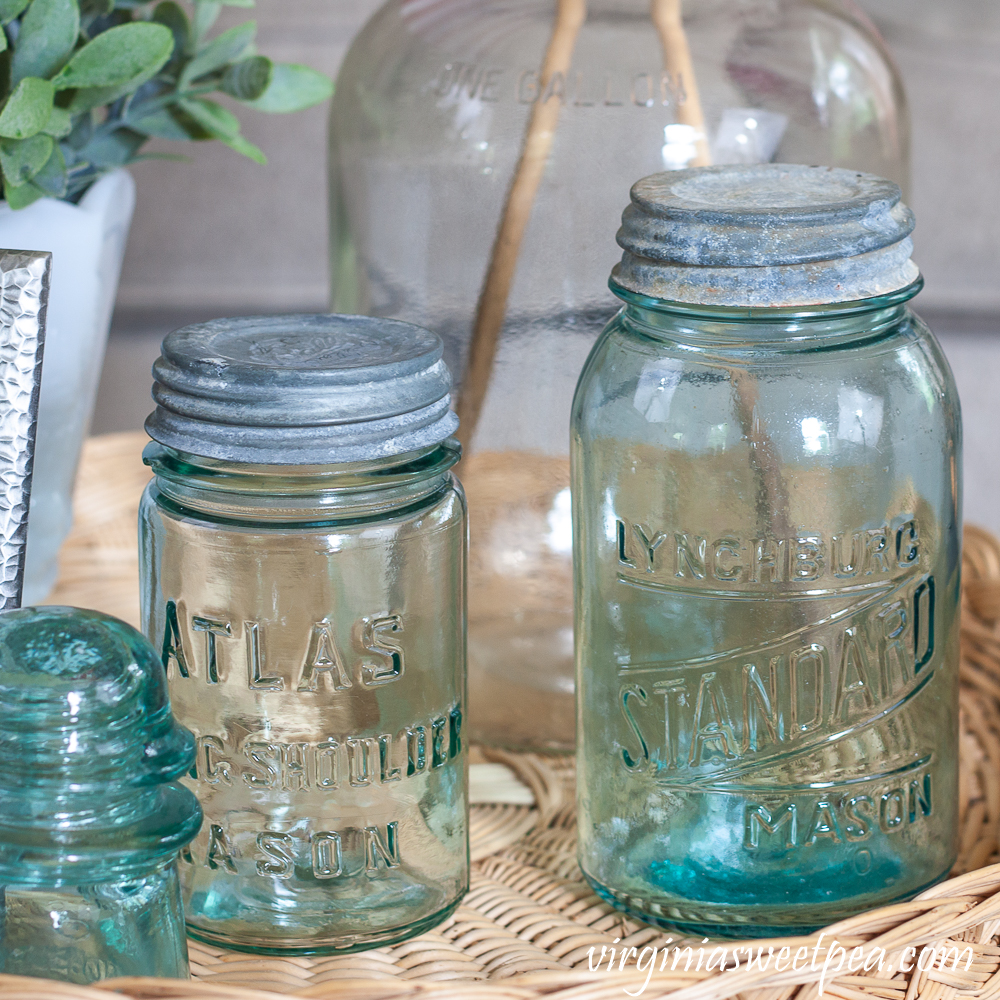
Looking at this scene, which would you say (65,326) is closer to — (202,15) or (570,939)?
(202,15)

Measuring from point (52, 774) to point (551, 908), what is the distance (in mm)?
184

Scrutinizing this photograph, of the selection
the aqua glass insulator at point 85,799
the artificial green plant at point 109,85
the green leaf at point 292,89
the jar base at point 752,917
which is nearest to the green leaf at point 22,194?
the artificial green plant at point 109,85

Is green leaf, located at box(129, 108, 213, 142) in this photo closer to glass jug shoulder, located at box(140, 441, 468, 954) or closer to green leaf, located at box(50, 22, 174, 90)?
green leaf, located at box(50, 22, 174, 90)

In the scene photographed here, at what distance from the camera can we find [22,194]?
49 cm

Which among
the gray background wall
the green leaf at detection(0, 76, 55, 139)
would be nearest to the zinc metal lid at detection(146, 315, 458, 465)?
the green leaf at detection(0, 76, 55, 139)

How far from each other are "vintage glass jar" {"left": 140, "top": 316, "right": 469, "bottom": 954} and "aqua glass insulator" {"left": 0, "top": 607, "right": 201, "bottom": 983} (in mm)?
49

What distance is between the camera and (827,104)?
534mm

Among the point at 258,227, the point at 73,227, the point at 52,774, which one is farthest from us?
the point at 258,227

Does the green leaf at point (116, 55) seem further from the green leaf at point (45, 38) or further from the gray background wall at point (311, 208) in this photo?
the gray background wall at point (311, 208)

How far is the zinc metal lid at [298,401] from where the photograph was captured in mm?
349

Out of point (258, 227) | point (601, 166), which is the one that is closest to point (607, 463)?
point (601, 166)

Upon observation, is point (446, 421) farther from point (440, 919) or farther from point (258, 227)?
point (258, 227)

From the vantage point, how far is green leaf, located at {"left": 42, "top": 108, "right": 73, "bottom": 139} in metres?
0.48

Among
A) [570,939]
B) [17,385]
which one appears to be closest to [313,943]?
[570,939]
